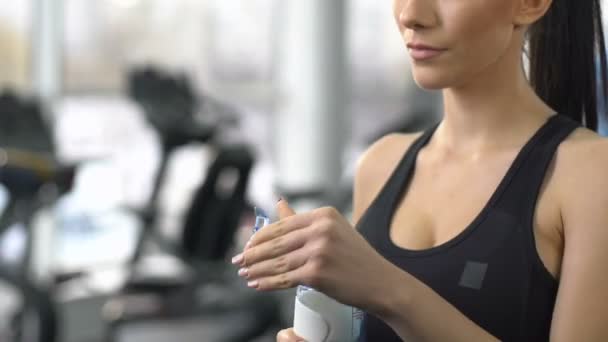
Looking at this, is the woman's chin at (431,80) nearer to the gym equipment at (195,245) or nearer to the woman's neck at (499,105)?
the woman's neck at (499,105)

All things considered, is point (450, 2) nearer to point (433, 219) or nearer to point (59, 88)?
point (433, 219)

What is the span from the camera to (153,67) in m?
4.61

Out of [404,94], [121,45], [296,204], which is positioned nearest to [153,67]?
[121,45]

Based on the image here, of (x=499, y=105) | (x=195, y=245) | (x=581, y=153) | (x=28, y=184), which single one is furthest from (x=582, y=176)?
(x=195, y=245)

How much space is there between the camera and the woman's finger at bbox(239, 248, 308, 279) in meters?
0.91

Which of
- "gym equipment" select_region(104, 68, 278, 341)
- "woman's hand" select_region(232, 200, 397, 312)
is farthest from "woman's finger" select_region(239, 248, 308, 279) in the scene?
"gym equipment" select_region(104, 68, 278, 341)

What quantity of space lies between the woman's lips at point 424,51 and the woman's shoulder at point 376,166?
26 centimetres

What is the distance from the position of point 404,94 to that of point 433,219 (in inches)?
195

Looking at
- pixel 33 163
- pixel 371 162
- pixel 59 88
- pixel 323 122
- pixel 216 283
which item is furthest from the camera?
pixel 323 122

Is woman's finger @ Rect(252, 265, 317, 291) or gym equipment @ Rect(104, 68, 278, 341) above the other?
woman's finger @ Rect(252, 265, 317, 291)

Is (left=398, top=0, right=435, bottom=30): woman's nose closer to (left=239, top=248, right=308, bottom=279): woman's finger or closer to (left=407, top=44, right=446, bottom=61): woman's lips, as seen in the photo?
(left=407, top=44, right=446, bottom=61): woman's lips

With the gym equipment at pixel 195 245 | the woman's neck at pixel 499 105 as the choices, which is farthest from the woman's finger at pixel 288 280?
the gym equipment at pixel 195 245

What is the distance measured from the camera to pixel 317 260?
0.91m

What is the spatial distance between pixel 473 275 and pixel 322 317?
0.64 ft
